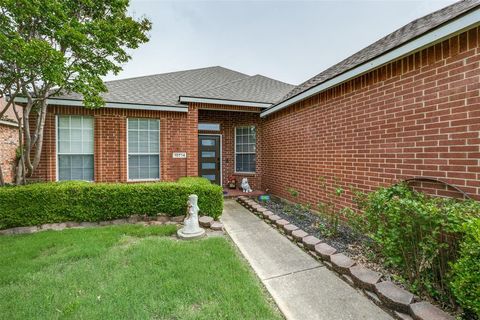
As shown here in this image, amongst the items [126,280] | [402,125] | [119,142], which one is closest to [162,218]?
[126,280]

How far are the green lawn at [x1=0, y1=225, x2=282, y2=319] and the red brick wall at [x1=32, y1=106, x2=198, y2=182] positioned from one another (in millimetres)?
2948

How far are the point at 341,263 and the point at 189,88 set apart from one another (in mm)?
8160

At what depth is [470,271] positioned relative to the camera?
5.73ft

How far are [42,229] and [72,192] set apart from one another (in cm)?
100

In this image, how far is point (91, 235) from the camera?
420 centimetres

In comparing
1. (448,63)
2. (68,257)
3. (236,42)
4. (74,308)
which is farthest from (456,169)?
(236,42)

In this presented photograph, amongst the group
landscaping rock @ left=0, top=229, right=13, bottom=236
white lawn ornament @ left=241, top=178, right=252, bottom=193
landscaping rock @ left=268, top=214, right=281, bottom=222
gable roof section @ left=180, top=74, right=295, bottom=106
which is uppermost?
gable roof section @ left=180, top=74, right=295, bottom=106

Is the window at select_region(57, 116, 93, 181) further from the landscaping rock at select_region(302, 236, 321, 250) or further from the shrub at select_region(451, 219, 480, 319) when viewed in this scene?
the shrub at select_region(451, 219, 480, 319)

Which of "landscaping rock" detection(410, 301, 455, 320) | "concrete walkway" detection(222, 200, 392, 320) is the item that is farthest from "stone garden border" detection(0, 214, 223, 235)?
"landscaping rock" detection(410, 301, 455, 320)

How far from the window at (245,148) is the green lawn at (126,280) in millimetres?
5458

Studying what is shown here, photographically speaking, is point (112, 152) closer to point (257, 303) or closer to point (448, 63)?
point (257, 303)

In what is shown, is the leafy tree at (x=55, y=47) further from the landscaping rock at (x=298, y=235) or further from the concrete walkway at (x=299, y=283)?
the landscaping rock at (x=298, y=235)

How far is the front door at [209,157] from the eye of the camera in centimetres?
904

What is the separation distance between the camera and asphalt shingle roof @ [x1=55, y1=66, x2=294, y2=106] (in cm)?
729
